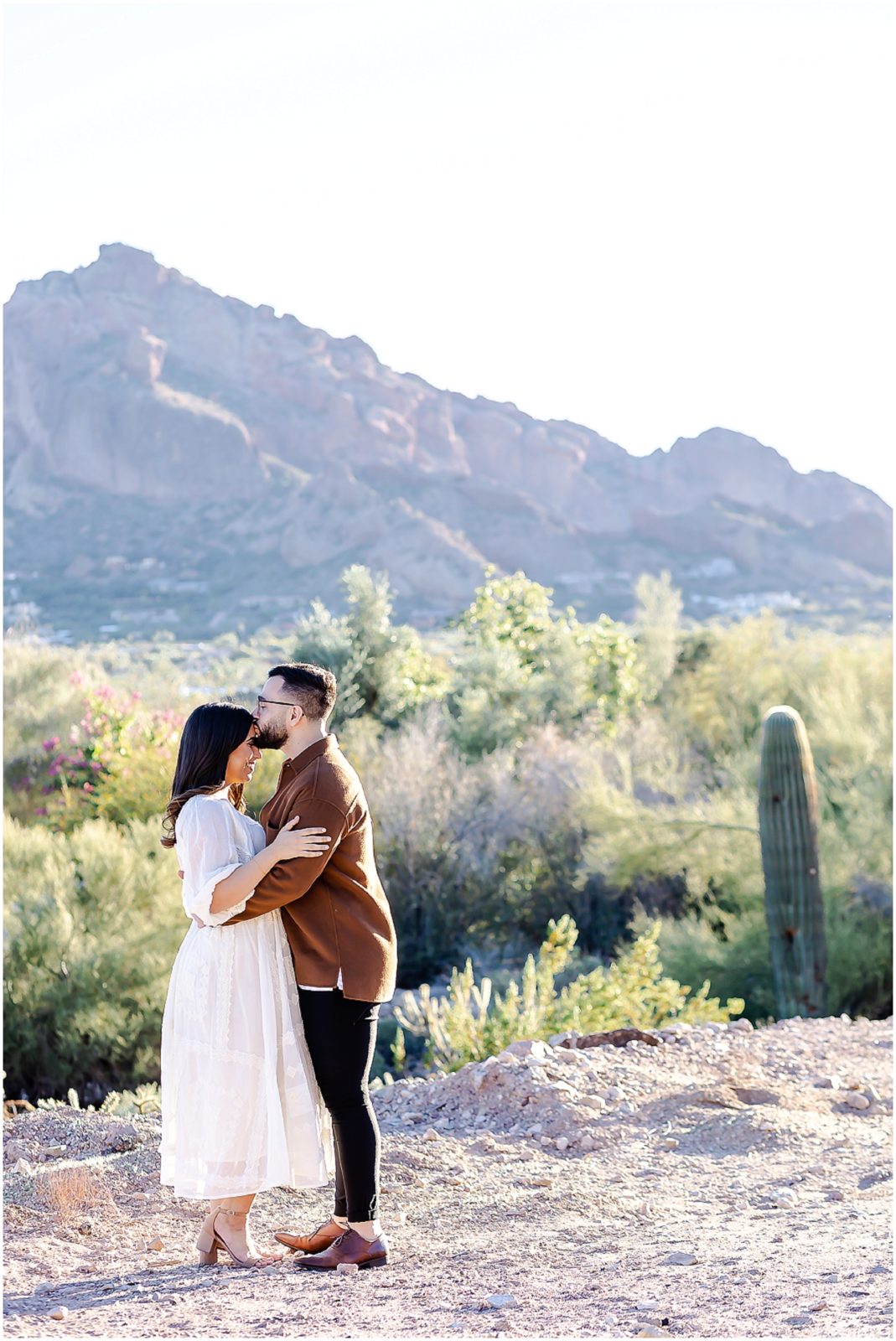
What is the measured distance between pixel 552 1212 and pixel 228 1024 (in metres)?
1.71

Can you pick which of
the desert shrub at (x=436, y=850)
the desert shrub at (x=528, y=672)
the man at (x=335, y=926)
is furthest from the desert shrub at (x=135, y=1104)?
the desert shrub at (x=528, y=672)

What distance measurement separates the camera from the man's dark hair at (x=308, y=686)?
3.83 metres

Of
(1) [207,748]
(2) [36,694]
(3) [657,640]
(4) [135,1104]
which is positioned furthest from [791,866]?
(3) [657,640]

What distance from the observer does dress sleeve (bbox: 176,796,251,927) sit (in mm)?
3639

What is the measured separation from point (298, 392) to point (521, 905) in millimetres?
85134

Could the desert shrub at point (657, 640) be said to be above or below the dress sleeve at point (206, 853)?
above

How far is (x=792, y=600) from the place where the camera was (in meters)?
68.2

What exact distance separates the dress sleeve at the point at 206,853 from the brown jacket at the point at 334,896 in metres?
0.11

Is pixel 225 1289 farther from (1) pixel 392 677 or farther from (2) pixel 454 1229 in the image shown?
(1) pixel 392 677

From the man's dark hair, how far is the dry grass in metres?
2.08

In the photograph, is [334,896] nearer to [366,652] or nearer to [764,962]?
[764,962]

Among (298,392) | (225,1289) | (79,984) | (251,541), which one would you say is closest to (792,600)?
(251,541)

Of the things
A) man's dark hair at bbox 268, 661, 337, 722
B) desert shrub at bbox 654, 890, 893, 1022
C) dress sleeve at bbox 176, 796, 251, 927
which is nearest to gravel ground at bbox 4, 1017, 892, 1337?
dress sleeve at bbox 176, 796, 251, 927

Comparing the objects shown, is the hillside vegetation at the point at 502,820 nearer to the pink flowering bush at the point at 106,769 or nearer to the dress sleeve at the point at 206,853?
the pink flowering bush at the point at 106,769
